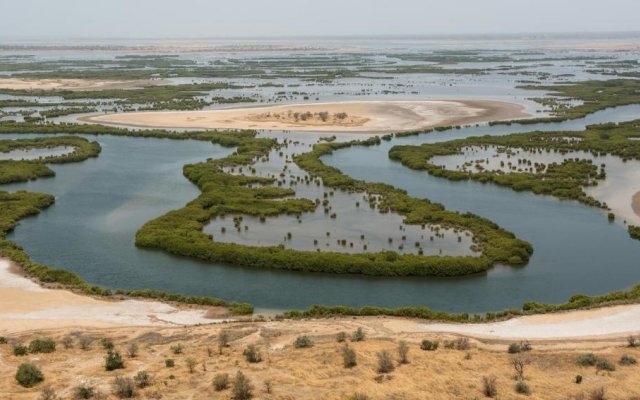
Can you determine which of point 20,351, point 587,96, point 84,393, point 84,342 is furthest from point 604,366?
point 587,96

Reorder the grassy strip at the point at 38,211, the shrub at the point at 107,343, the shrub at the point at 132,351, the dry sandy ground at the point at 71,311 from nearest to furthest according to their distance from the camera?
1. the shrub at the point at 132,351
2. the shrub at the point at 107,343
3. the dry sandy ground at the point at 71,311
4. the grassy strip at the point at 38,211

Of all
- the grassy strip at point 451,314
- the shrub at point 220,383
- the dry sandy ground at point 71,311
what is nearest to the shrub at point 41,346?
the dry sandy ground at point 71,311

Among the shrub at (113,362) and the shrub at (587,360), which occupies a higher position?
the shrub at (587,360)

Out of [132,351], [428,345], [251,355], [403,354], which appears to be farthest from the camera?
[428,345]

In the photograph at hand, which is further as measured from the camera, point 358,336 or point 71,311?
point 71,311

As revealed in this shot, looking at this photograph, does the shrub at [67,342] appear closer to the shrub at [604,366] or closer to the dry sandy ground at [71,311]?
the dry sandy ground at [71,311]

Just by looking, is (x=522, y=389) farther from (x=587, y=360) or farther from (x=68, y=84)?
(x=68, y=84)

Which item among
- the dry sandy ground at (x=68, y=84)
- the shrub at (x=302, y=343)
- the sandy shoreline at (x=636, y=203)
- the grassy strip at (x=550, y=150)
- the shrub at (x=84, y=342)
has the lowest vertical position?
the shrub at (x=84, y=342)
